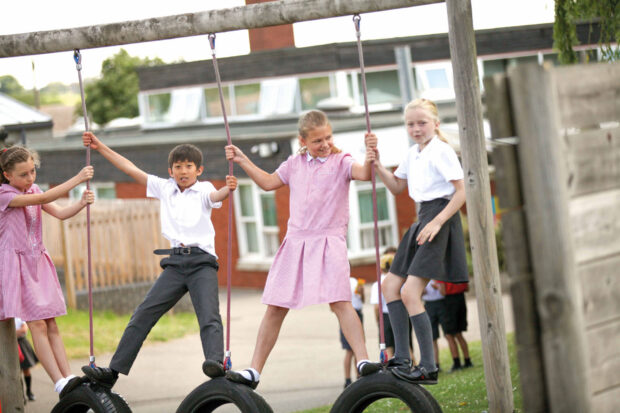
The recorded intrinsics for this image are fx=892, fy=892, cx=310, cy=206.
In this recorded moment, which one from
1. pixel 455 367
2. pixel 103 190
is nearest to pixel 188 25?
pixel 455 367

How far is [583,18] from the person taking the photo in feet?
25.3

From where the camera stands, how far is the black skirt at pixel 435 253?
541 cm

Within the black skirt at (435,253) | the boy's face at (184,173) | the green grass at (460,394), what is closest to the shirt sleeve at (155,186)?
the boy's face at (184,173)

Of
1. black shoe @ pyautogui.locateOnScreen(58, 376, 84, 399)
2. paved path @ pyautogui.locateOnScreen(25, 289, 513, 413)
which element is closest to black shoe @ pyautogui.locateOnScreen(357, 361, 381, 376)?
black shoe @ pyautogui.locateOnScreen(58, 376, 84, 399)

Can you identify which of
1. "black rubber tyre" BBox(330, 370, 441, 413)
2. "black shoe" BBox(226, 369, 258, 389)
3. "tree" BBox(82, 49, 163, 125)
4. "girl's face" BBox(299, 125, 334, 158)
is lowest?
"black rubber tyre" BBox(330, 370, 441, 413)

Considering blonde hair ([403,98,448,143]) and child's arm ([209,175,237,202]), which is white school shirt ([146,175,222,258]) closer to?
child's arm ([209,175,237,202])

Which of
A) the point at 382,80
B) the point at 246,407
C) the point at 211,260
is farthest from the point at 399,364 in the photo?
the point at 382,80

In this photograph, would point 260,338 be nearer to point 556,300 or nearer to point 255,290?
point 556,300

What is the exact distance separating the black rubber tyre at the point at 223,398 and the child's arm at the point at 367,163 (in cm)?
142

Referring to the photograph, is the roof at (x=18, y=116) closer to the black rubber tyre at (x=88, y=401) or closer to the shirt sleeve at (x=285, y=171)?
the black rubber tyre at (x=88, y=401)

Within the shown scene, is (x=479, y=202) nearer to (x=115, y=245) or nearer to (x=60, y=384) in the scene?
(x=60, y=384)

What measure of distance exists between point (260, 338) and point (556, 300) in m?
2.57

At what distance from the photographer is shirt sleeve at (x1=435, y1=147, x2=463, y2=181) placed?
18.1ft

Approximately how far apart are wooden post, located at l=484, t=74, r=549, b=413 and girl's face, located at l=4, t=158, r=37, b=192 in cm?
360
